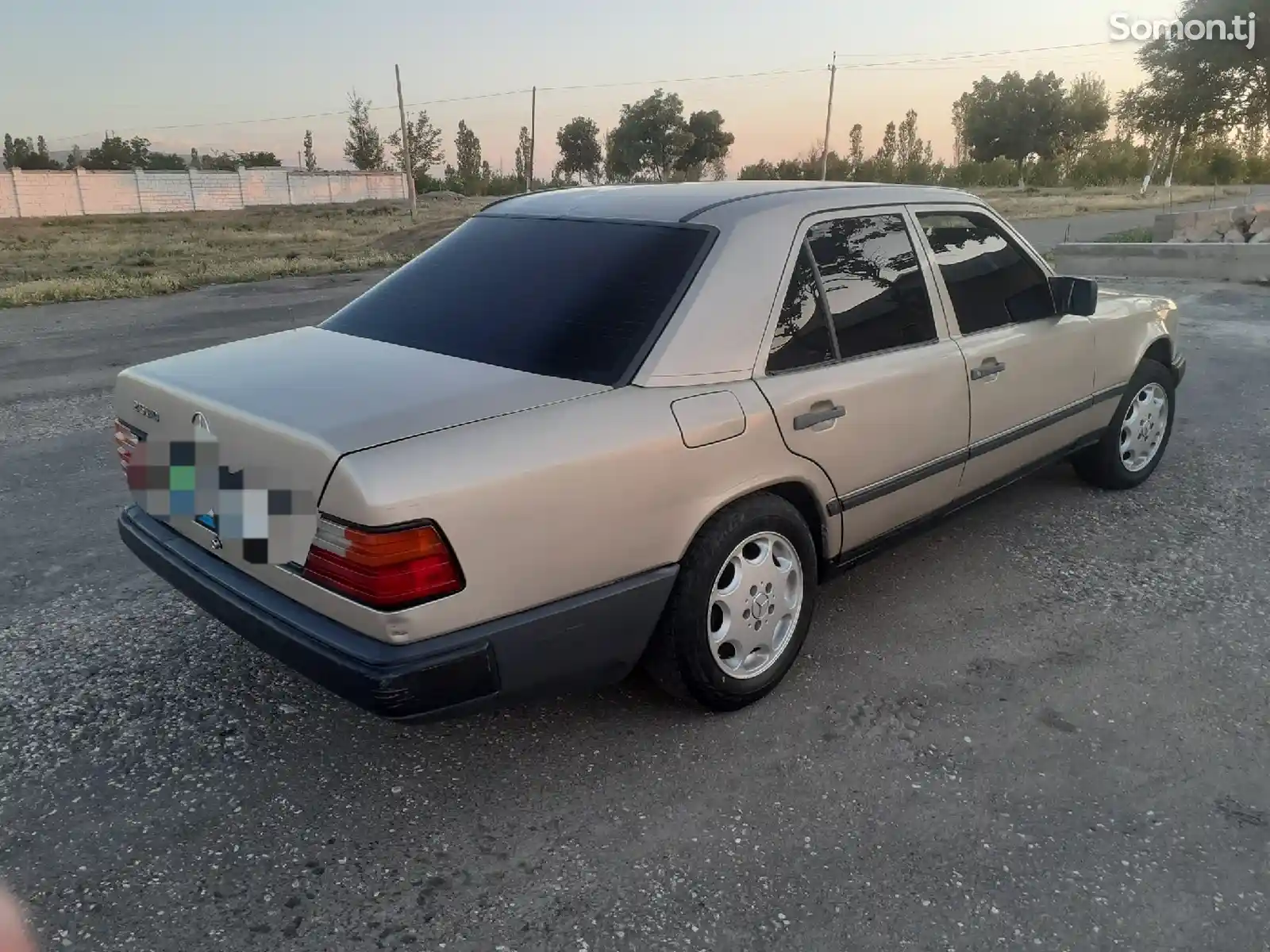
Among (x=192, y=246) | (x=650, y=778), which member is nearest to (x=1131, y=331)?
(x=650, y=778)

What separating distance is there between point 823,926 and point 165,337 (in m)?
A: 9.75

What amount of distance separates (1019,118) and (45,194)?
55573 millimetres

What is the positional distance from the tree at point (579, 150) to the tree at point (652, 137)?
4765 mm

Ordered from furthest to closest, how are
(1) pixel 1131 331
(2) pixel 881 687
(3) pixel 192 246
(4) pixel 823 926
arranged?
(3) pixel 192 246 → (1) pixel 1131 331 → (2) pixel 881 687 → (4) pixel 823 926

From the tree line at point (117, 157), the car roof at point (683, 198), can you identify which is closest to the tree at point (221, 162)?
the tree line at point (117, 157)

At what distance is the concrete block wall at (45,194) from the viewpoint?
49.1m

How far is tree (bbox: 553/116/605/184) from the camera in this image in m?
70.9

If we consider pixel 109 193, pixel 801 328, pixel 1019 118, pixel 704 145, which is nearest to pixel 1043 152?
pixel 1019 118

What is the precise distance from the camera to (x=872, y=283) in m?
3.27

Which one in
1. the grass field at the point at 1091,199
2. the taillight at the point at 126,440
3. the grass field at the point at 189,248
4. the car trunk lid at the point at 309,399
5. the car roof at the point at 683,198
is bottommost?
the grass field at the point at 189,248

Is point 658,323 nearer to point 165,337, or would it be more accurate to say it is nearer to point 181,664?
point 181,664

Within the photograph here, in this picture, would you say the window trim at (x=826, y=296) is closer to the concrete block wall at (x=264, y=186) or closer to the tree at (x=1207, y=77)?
the tree at (x=1207, y=77)

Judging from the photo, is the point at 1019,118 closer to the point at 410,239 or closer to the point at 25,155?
the point at 410,239

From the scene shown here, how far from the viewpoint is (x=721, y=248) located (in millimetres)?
2883
